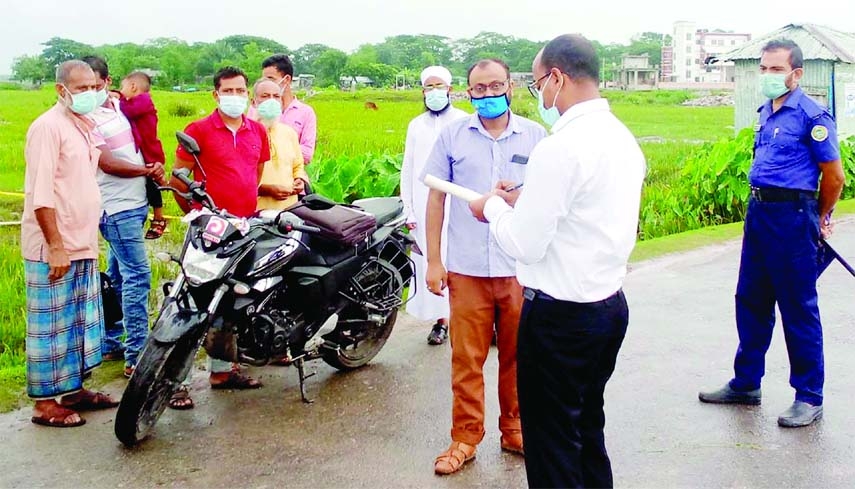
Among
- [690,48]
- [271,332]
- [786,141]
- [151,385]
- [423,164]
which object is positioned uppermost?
[690,48]

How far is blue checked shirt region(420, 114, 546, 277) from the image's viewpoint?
3.79 m

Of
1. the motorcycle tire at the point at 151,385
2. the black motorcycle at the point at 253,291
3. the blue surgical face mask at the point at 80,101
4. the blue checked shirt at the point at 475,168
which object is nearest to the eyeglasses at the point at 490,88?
the blue checked shirt at the point at 475,168

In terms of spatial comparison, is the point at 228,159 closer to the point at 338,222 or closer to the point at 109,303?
the point at 338,222

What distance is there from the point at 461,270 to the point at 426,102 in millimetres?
1800

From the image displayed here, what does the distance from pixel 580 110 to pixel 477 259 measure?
1093mm

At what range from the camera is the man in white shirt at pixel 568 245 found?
8.96 ft

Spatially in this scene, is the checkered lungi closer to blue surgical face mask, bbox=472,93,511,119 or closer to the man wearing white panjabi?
the man wearing white panjabi


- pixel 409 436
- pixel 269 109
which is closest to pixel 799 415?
pixel 409 436

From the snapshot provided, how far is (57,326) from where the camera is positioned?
4203 millimetres

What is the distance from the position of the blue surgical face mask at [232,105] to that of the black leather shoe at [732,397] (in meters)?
2.84

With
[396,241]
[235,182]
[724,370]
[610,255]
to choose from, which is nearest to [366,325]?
[396,241]

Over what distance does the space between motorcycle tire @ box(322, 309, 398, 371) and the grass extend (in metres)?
1.22

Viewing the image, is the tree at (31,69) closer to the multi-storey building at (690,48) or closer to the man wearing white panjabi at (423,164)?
the man wearing white panjabi at (423,164)

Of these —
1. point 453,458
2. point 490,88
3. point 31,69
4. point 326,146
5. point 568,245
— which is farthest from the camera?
point 31,69
